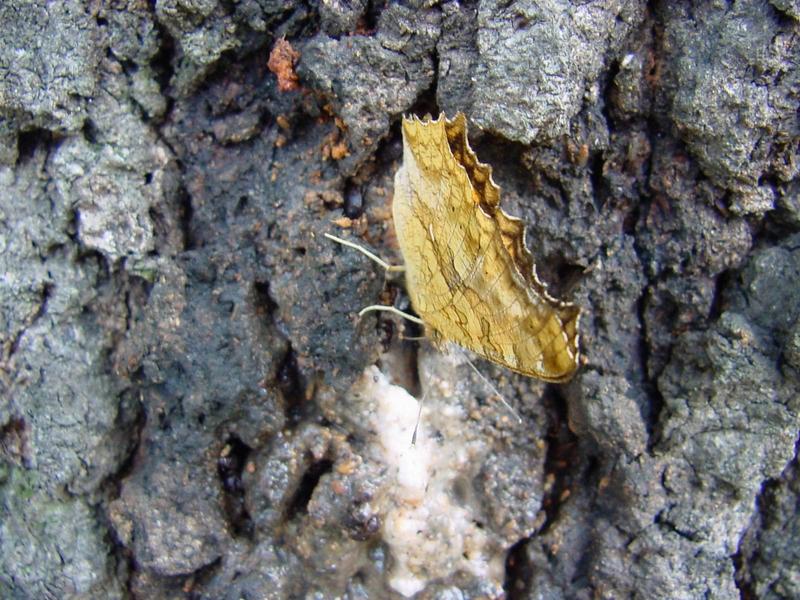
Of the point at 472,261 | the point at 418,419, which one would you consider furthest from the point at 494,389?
the point at 472,261

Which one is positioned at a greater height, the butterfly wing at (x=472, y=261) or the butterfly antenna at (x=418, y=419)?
the butterfly wing at (x=472, y=261)

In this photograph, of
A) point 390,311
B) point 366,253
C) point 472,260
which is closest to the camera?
point 472,260

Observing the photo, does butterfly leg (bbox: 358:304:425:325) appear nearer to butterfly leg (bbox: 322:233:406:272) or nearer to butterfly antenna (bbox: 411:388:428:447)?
butterfly leg (bbox: 322:233:406:272)

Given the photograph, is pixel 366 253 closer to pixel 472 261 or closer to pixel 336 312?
pixel 336 312

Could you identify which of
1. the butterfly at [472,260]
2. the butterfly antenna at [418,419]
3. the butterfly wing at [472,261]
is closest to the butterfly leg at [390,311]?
the butterfly at [472,260]

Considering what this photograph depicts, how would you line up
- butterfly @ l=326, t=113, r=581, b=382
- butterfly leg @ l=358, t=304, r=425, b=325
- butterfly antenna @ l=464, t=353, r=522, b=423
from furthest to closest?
butterfly antenna @ l=464, t=353, r=522, b=423 → butterfly leg @ l=358, t=304, r=425, b=325 → butterfly @ l=326, t=113, r=581, b=382

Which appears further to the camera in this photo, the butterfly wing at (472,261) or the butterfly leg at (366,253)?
the butterfly leg at (366,253)

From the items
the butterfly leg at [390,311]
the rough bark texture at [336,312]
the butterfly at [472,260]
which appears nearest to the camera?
the butterfly at [472,260]

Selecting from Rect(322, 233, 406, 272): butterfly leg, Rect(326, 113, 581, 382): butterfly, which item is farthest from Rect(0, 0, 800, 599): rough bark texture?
Rect(326, 113, 581, 382): butterfly

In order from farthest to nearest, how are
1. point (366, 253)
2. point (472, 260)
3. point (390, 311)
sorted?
1. point (390, 311)
2. point (366, 253)
3. point (472, 260)

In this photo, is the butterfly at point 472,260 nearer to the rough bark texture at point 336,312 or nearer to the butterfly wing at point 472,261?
the butterfly wing at point 472,261
